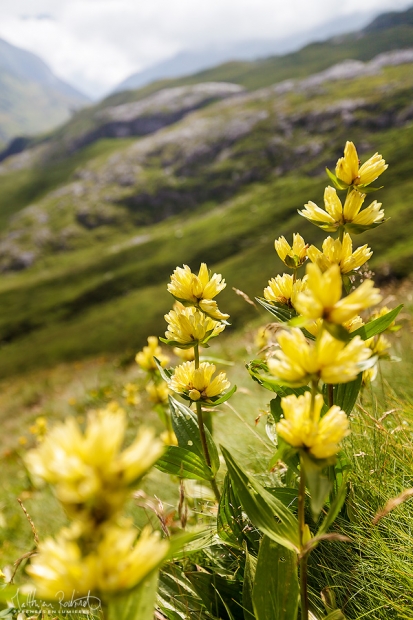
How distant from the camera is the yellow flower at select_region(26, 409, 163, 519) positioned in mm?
672

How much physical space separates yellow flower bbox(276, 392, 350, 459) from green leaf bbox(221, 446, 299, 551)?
215 millimetres

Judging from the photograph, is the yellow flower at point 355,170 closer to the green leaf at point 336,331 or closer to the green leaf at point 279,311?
the green leaf at point 279,311

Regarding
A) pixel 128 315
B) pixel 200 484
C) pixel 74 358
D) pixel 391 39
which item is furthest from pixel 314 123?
pixel 200 484

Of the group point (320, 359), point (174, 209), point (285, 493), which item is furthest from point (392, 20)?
point (320, 359)

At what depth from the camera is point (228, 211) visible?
7981 cm

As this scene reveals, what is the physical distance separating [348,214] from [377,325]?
0.44 meters

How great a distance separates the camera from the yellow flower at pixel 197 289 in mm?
1647

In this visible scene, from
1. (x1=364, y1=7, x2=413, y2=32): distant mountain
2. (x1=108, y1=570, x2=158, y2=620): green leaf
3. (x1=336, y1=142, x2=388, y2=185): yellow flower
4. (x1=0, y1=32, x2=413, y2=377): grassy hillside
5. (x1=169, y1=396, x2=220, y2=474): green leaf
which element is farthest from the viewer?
(x1=364, y1=7, x2=413, y2=32): distant mountain

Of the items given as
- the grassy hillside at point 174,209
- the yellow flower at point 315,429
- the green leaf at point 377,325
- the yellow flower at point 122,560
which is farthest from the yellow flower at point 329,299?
the grassy hillside at point 174,209

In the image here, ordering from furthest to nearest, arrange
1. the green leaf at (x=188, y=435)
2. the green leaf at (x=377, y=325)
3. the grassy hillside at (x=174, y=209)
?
the grassy hillside at (x=174, y=209) < the green leaf at (x=188, y=435) < the green leaf at (x=377, y=325)

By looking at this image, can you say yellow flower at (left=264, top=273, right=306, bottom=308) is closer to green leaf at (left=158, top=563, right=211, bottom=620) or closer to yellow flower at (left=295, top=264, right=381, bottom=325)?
yellow flower at (left=295, top=264, right=381, bottom=325)

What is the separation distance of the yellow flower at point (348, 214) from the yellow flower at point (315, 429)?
2.63 feet

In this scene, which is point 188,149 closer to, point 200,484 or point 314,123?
point 314,123

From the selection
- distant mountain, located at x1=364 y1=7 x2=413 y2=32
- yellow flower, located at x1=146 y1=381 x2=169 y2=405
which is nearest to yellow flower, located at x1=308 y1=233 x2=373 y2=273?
yellow flower, located at x1=146 y1=381 x2=169 y2=405
